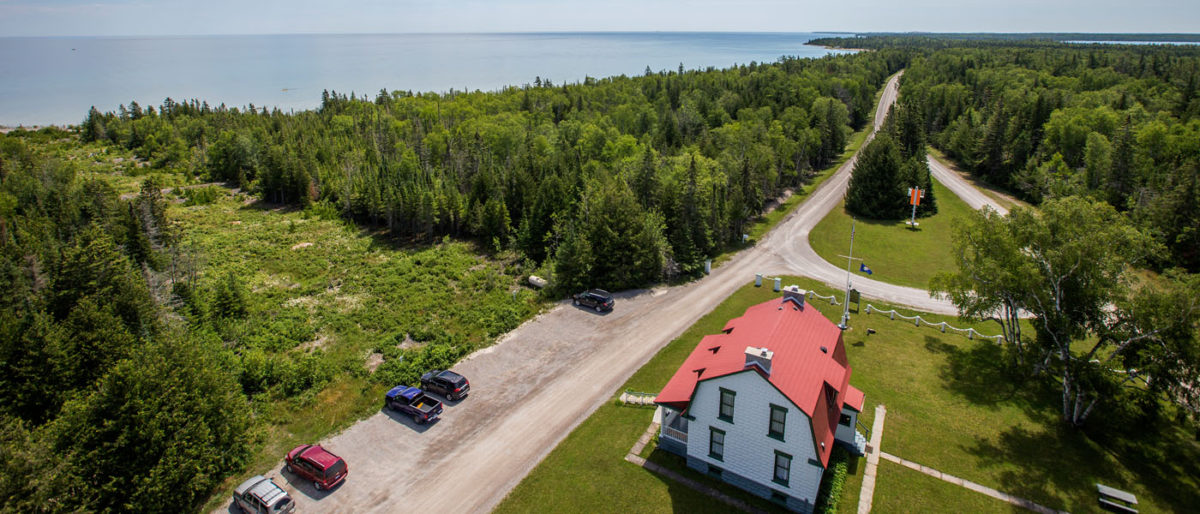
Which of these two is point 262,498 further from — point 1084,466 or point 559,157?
point 559,157

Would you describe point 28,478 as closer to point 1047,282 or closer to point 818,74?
point 1047,282

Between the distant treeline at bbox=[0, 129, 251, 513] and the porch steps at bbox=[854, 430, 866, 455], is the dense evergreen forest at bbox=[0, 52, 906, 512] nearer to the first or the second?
the distant treeline at bbox=[0, 129, 251, 513]

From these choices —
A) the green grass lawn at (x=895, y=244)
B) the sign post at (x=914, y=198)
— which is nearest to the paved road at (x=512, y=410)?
the green grass lawn at (x=895, y=244)

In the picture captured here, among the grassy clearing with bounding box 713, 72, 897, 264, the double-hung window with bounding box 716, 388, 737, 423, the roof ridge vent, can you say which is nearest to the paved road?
the double-hung window with bounding box 716, 388, 737, 423

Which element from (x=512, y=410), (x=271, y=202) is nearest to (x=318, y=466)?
(x=512, y=410)

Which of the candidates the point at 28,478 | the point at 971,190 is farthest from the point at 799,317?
the point at 971,190
